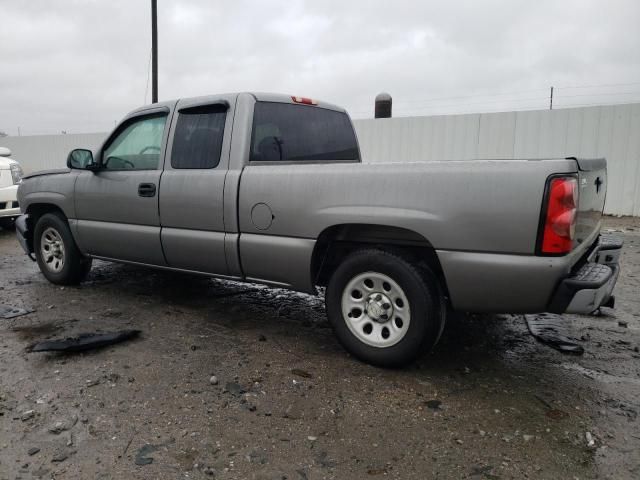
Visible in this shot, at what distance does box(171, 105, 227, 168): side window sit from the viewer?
3906 mm

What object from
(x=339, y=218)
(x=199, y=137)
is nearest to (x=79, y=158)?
(x=199, y=137)

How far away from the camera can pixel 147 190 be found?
422 centimetres

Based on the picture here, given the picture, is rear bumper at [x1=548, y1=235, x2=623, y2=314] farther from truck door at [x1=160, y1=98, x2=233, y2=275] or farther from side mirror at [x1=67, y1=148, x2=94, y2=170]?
side mirror at [x1=67, y1=148, x2=94, y2=170]

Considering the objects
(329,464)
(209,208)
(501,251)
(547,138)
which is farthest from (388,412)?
(547,138)

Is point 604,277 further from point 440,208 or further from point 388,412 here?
point 388,412

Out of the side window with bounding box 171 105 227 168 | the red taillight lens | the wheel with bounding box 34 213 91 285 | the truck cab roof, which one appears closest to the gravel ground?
the wheel with bounding box 34 213 91 285

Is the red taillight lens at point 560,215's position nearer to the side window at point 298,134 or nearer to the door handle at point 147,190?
the side window at point 298,134

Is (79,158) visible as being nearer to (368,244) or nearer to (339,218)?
(339,218)

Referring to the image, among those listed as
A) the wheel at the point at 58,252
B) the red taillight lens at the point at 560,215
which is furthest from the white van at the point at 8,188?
the red taillight lens at the point at 560,215

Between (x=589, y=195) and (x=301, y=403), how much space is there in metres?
2.17

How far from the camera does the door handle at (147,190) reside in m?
4.18

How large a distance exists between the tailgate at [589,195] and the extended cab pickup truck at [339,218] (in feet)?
0.08

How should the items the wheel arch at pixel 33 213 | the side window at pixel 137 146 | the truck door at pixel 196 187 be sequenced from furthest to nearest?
1. the wheel arch at pixel 33 213
2. the side window at pixel 137 146
3. the truck door at pixel 196 187

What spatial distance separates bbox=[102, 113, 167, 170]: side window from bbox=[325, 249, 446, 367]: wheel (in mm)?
2165
